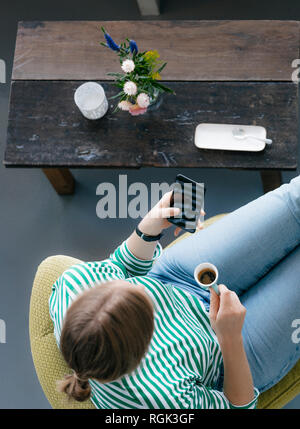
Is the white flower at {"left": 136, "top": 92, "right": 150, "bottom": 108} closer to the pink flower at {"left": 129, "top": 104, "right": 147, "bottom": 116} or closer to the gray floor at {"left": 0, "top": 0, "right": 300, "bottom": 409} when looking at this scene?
the pink flower at {"left": 129, "top": 104, "right": 147, "bottom": 116}

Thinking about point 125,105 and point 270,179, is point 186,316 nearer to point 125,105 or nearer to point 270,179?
point 125,105

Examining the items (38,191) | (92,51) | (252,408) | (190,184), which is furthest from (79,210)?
(252,408)

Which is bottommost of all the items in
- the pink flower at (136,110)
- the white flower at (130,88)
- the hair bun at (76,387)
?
the hair bun at (76,387)

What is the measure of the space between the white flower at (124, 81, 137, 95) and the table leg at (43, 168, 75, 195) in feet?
1.81

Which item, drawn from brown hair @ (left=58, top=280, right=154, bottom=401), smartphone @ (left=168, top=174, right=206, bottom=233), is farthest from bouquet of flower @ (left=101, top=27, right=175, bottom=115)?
brown hair @ (left=58, top=280, right=154, bottom=401)

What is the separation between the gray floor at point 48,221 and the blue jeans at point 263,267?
0.69 meters

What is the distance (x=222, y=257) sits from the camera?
4.17 ft

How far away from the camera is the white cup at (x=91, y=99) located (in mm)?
1481

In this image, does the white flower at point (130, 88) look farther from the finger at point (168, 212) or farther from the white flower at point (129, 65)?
the finger at point (168, 212)

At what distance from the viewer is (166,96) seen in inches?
60.4

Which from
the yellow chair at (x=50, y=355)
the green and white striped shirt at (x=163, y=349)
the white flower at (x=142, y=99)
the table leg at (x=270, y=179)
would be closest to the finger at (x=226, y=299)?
the green and white striped shirt at (x=163, y=349)

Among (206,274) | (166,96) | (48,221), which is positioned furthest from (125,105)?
(48,221)

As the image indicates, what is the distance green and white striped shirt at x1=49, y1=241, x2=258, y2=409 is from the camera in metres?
1.02

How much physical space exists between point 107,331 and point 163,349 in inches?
9.7
